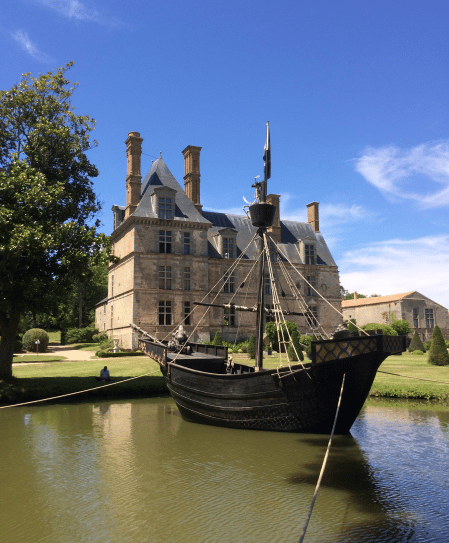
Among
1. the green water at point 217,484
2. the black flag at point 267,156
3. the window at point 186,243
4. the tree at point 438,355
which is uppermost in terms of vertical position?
the window at point 186,243

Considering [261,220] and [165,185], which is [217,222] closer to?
[165,185]

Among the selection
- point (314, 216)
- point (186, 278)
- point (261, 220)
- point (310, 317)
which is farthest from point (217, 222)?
point (261, 220)

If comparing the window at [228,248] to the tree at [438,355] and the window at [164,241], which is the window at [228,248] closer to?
the window at [164,241]

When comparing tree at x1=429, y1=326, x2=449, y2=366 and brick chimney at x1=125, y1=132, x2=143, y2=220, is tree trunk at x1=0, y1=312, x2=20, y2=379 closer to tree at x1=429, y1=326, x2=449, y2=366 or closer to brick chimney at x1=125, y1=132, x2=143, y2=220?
brick chimney at x1=125, y1=132, x2=143, y2=220

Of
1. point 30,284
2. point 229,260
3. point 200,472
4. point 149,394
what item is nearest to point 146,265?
point 229,260

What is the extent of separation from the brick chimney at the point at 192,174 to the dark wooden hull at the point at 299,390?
1225 inches

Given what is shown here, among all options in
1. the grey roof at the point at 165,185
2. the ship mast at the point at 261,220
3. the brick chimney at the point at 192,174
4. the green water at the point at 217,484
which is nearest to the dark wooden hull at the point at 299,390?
the green water at the point at 217,484

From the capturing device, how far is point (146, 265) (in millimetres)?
39500

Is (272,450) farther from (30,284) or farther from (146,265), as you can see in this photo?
(146,265)

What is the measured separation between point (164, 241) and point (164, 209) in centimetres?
281

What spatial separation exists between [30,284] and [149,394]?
7835mm

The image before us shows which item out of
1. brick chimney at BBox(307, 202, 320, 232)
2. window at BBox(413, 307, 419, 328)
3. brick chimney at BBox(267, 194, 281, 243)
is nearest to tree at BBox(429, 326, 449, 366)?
brick chimney at BBox(267, 194, 281, 243)

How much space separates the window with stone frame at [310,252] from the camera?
164ft

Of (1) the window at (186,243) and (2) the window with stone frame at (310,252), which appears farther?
(2) the window with stone frame at (310,252)
